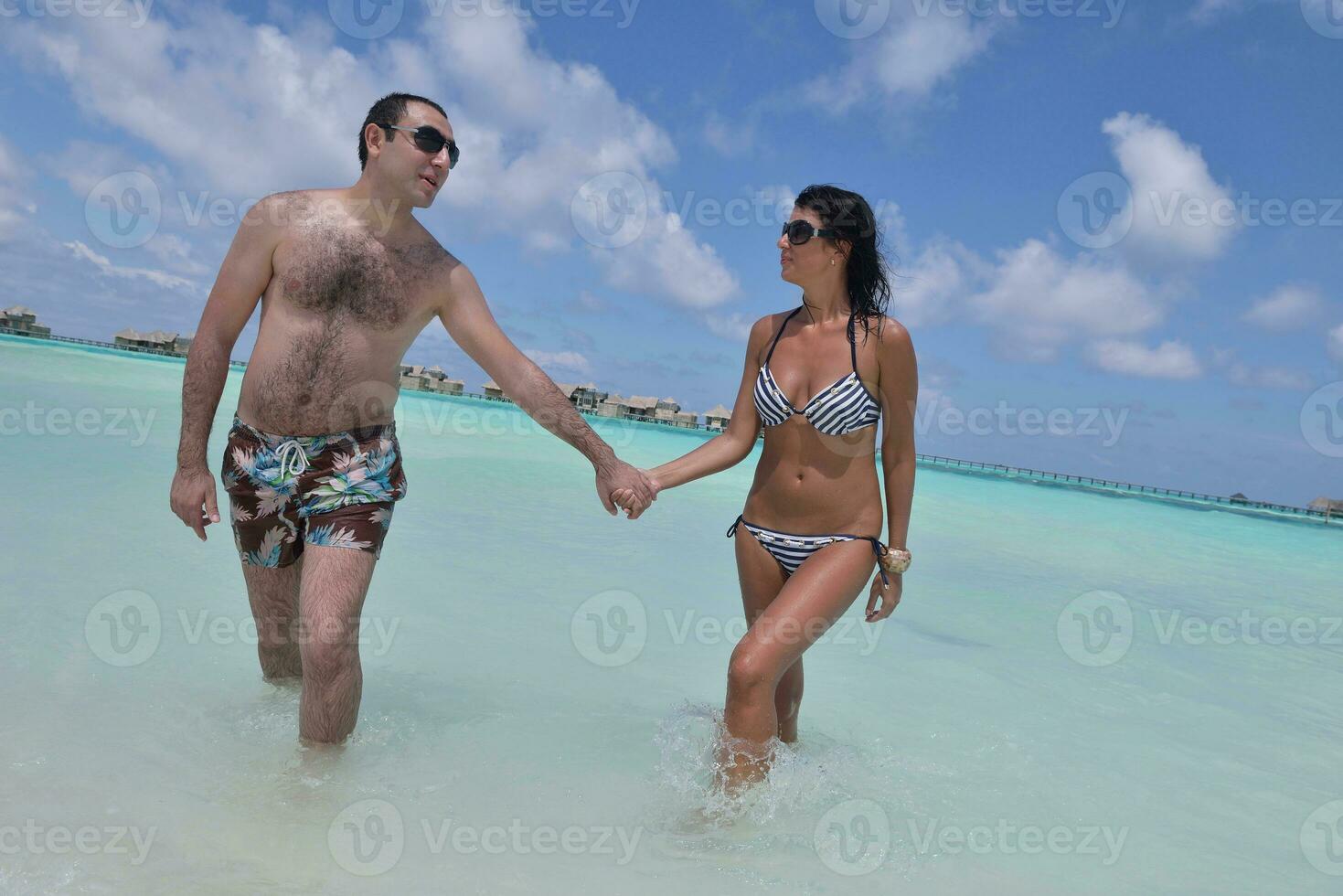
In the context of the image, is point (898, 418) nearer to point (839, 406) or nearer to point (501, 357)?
point (839, 406)

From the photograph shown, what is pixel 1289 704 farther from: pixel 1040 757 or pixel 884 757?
pixel 884 757

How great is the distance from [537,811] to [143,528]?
5234mm

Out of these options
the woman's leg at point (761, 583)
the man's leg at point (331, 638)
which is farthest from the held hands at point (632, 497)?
the man's leg at point (331, 638)

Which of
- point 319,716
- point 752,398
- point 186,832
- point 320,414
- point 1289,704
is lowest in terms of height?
point 186,832

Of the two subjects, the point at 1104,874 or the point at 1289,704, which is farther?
the point at 1289,704

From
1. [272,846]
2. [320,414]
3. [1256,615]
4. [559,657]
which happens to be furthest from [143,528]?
[1256,615]

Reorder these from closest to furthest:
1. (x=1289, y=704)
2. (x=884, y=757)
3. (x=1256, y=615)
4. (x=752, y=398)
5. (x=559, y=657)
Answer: (x=752, y=398) < (x=884, y=757) < (x=559, y=657) < (x=1289, y=704) < (x=1256, y=615)

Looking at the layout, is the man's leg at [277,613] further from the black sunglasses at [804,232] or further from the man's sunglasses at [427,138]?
the black sunglasses at [804,232]

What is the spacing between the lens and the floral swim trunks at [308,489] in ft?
10.9

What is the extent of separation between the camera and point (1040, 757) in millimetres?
4434

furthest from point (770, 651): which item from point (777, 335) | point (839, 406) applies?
point (777, 335)

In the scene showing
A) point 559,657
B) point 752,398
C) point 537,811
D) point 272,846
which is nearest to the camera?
point 272,846

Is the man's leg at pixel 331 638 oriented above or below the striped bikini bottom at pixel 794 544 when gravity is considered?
below

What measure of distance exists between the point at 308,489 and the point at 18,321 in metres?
84.3
